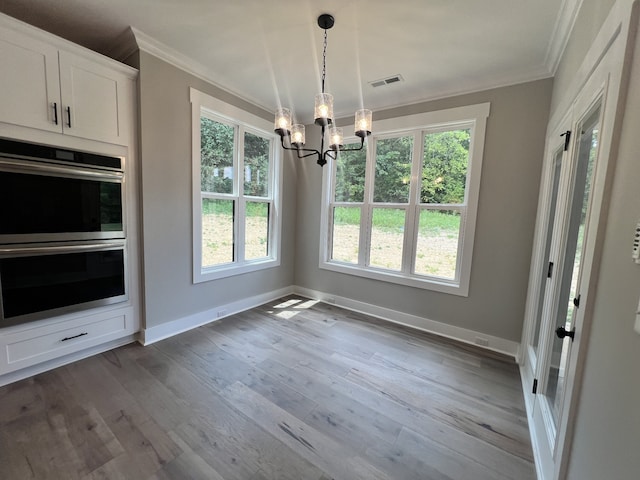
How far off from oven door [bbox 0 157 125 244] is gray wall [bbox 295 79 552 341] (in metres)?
3.28

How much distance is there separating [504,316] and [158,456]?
3110mm

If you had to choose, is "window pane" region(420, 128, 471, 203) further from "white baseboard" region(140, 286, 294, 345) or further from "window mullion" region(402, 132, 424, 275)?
"white baseboard" region(140, 286, 294, 345)

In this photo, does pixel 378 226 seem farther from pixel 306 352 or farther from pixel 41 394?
pixel 41 394

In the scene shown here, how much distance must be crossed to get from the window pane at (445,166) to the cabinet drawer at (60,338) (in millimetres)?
3474

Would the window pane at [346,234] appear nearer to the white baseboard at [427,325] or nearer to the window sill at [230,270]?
the white baseboard at [427,325]

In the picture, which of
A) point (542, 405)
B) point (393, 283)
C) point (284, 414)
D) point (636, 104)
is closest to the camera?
point (636, 104)

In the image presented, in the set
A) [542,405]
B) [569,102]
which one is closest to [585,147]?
[569,102]

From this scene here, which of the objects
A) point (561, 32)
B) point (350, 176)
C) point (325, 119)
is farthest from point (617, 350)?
point (350, 176)

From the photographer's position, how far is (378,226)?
3584 mm

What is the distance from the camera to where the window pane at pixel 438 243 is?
3060mm

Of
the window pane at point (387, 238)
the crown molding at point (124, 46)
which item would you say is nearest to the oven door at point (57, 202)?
the crown molding at point (124, 46)

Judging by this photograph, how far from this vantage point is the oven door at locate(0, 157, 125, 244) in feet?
6.19

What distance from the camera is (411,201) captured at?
128 inches

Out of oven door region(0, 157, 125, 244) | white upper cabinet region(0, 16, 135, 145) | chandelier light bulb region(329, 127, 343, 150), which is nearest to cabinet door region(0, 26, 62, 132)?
white upper cabinet region(0, 16, 135, 145)
